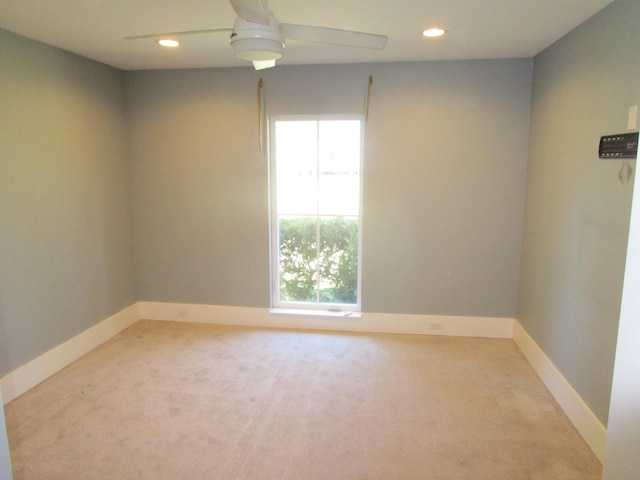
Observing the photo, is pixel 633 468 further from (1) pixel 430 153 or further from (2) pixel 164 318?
(2) pixel 164 318

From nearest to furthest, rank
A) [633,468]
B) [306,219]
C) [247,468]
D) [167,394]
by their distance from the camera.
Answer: [633,468], [247,468], [167,394], [306,219]

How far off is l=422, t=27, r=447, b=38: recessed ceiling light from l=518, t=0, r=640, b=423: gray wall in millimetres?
803

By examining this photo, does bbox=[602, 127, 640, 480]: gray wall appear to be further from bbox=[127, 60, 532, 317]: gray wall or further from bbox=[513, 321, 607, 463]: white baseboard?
bbox=[127, 60, 532, 317]: gray wall

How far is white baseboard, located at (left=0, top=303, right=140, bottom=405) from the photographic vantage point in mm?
2711

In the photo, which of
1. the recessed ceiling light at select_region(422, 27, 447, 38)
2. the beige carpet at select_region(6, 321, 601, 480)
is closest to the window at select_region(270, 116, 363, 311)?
the beige carpet at select_region(6, 321, 601, 480)

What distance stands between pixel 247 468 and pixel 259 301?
1.94 m

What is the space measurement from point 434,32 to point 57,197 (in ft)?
9.51

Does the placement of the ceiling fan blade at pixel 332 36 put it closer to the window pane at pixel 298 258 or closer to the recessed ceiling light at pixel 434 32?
the recessed ceiling light at pixel 434 32

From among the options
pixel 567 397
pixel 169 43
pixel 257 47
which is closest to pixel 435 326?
pixel 567 397

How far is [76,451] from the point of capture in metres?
2.21

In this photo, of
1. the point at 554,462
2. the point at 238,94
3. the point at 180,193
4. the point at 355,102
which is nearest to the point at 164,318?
the point at 180,193

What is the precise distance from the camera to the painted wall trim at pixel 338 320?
3.68 m

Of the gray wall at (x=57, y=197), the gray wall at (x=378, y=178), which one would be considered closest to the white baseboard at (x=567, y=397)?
the gray wall at (x=378, y=178)

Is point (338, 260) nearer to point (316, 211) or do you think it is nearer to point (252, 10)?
point (316, 211)
